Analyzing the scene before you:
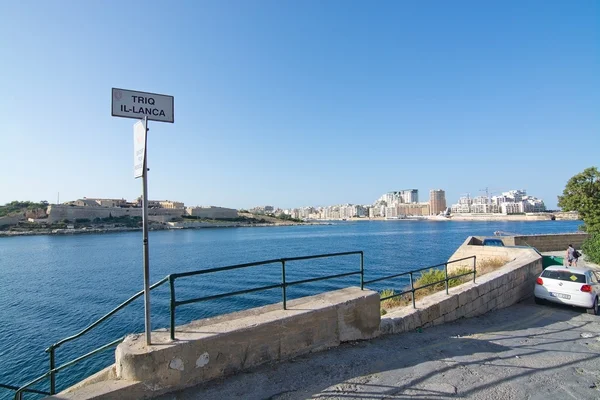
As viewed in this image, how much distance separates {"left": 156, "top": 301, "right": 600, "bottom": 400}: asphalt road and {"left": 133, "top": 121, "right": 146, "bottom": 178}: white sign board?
2.46 meters

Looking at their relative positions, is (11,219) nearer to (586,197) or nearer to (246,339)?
(246,339)

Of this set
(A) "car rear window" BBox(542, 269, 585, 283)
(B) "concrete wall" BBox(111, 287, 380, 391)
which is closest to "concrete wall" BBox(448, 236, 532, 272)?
(A) "car rear window" BBox(542, 269, 585, 283)

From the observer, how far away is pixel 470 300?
816 centimetres

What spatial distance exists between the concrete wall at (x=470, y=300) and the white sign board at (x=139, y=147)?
4.55 m

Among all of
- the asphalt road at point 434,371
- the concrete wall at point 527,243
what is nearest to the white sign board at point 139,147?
the asphalt road at point 434,371

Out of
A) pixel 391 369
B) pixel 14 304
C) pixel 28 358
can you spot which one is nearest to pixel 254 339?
pixel 391 369

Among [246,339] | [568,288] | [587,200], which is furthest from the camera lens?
[587,200]

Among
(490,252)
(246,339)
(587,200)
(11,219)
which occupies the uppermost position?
(11,219)

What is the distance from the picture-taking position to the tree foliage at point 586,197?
18750 mm

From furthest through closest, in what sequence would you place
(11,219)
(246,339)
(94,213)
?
1. (94,213)
2. (11,219)
3. (246,339)

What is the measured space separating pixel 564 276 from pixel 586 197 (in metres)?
13.2

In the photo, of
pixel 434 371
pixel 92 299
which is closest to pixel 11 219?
pixel 92 299

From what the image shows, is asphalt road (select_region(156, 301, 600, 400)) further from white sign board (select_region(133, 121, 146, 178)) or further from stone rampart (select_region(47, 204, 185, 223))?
stone rampart (select_region(47, 204, 185, 223))

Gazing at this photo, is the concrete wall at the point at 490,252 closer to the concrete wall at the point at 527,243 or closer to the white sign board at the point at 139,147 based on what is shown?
the concrete wall at the point at 527,243
